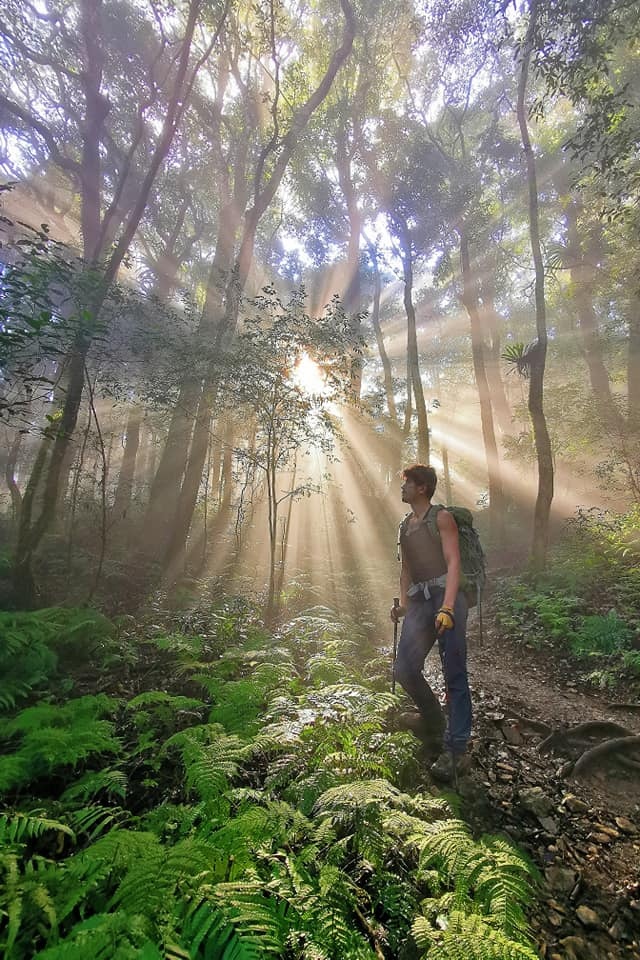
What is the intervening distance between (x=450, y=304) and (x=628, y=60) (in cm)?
1559

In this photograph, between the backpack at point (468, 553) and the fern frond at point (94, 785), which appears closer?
the fern frond at point (94, 785)

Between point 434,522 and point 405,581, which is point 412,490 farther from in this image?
point 405,581

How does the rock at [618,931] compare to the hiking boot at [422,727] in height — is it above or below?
below

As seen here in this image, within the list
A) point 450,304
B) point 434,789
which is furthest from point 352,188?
point 434,789

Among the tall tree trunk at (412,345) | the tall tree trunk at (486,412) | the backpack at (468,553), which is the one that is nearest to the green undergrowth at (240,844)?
the backpack at (468,553)

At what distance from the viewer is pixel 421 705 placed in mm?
4074

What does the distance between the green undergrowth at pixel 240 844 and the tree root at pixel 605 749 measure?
1.81 m

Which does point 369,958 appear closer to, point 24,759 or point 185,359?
point 24,759

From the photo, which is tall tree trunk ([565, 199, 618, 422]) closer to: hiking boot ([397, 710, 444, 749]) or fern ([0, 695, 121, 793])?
hiking boot ([397, 710, 444, 749])

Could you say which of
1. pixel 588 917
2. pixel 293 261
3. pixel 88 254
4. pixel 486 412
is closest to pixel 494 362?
pixel 486 412

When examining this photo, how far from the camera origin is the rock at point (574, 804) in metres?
3.24

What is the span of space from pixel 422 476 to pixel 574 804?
9.86ft

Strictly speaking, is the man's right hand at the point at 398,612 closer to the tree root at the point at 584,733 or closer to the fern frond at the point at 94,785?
the tree root at the point at 584,733

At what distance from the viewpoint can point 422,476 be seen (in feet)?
13.8
